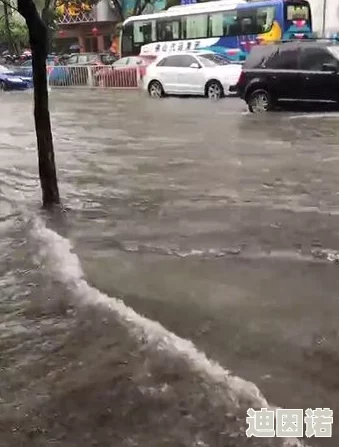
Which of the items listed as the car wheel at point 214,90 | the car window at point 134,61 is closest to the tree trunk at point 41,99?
the car wheel at point 214,90

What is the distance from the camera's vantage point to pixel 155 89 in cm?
2488

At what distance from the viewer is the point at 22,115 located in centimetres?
1988

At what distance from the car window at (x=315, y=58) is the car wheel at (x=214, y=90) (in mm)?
6253

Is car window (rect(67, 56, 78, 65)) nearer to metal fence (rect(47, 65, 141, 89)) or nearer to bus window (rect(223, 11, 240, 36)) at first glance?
metal fence (rect(47, 65, 141, 89))

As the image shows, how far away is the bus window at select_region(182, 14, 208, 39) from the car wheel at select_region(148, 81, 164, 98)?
5.62 metres

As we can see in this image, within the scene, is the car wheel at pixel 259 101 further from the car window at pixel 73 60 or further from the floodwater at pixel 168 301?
the car window at pixel 73 60

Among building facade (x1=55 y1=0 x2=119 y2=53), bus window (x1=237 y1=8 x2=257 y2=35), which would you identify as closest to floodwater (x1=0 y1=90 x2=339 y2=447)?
bus window (x1=237 y1=8 x2=257 y2=35)

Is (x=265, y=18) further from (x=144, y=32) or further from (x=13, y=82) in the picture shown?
(x=13, y=82)

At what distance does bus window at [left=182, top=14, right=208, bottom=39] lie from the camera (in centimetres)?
2923

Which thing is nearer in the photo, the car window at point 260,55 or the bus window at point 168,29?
the car window at point 260,55

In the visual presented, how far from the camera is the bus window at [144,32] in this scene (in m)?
32.1

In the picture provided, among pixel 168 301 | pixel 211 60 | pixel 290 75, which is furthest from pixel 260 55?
pixel 168 301

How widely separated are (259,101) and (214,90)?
5.68m

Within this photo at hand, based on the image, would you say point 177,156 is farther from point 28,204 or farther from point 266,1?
point 266,1
